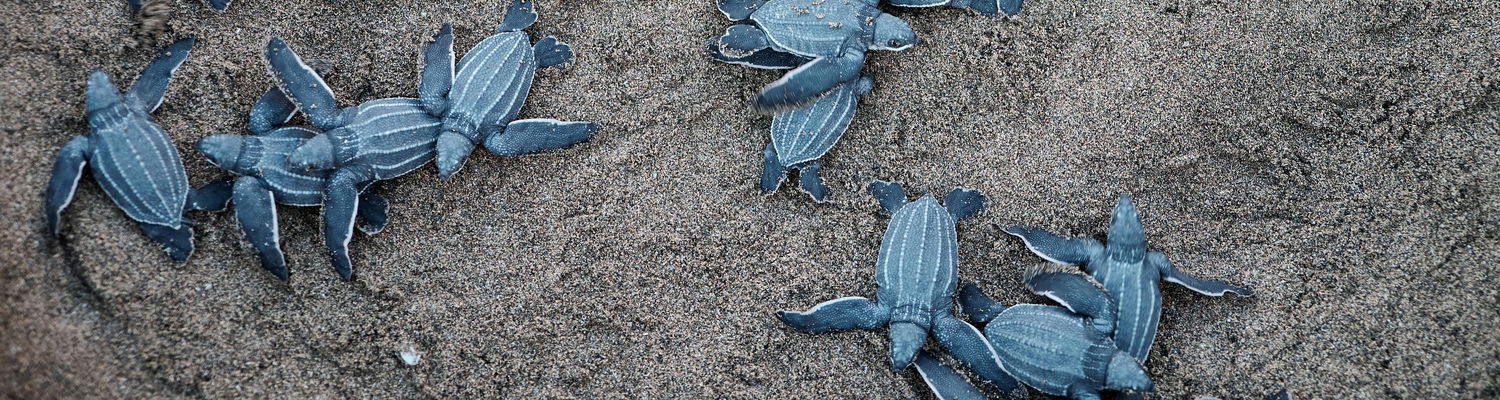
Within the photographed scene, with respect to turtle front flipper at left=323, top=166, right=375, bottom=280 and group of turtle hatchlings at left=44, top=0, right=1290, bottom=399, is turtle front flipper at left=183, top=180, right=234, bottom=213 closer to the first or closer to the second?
group of turtle hatchlings at left=44, top=0, right=1290, bottom=399

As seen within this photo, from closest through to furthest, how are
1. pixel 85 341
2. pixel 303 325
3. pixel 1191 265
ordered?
pixel 85 341, pixel 303 325, pixel 1191 265

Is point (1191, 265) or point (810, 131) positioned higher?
point (810, 131)

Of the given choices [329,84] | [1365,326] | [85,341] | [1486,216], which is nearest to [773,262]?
[329,84]

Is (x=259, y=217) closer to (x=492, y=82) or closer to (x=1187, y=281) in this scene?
(x=492, y=82)

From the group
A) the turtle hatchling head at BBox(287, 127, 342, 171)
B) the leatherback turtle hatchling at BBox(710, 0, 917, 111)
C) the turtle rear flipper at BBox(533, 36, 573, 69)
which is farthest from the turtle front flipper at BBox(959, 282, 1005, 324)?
the turtle hatchling head at BBox(287, 127, 342, 171)

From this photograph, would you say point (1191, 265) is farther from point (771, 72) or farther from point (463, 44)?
point (463, 44)

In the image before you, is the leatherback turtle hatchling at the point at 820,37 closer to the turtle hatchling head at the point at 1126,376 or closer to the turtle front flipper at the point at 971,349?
the turtle front flipper at the point at 971,349

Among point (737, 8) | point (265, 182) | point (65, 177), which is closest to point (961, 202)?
point (737, 8)

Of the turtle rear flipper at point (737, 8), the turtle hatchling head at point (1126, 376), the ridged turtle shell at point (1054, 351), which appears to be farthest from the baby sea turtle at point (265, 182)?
the turtle hatchling head at point (1126, 376)
